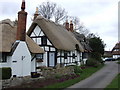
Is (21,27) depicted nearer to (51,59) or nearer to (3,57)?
(3,57)

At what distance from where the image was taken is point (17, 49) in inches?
768

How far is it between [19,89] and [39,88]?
150 cm

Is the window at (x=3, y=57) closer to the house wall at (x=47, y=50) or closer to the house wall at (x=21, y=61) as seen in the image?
the house wall at (x=21, y=61)

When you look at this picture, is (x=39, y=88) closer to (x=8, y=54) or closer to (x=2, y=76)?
(x=2, y=76)

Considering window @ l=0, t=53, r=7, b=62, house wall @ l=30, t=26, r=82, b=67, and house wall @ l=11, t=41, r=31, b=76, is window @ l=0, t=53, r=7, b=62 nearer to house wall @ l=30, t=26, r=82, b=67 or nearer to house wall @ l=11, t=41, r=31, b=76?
house wall @ l=11, t=41, r=31, b=76

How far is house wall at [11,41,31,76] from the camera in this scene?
19200mm

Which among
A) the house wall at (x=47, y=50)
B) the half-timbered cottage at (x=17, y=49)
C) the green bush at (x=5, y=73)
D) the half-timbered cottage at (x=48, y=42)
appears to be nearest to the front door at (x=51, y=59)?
the half-timbered cottage at (x=48, y=42)

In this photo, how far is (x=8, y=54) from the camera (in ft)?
61.5

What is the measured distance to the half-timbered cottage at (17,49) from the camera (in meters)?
18.7

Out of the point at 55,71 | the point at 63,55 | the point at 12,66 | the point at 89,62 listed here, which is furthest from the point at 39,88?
the point at 89,62

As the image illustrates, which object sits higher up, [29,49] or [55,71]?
[29,49]

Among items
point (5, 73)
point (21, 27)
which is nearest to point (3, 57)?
point (5, 73)

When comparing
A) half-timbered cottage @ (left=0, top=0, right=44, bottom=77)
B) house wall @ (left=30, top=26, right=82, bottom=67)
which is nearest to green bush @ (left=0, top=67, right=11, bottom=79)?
half-timbered cottage @ (left=0, top=0, right=44, bottom=77)

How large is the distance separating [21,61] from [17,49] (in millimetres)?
1322
